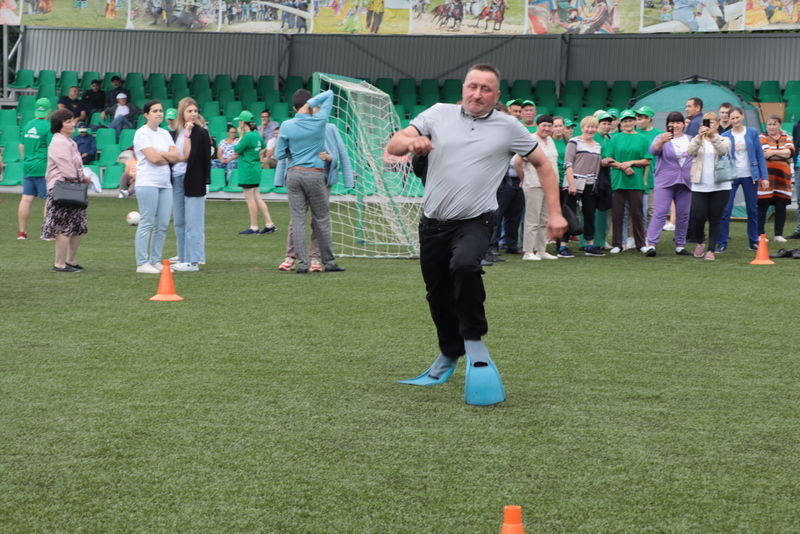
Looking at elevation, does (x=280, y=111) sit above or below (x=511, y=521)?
above

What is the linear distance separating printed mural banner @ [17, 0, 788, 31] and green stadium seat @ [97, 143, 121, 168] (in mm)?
2771

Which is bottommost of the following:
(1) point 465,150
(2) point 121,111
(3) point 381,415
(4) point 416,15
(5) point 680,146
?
(3) point 381,415

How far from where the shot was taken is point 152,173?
11.5 m

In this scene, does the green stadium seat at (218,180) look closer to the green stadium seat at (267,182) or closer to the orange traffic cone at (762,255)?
the green stadium seat at (267,182)

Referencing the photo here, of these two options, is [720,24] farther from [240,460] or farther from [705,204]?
[240,460]

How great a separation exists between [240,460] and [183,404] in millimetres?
1130

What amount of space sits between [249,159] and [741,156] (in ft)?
22.6

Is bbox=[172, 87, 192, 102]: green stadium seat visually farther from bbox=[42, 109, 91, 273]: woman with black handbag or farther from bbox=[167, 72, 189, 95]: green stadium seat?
bbox=[42, 109, 91, 273]: woman with black handbag

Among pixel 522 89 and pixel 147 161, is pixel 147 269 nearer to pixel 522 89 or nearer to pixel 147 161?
pixel 147 161

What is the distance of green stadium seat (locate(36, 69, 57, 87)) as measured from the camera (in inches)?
1168

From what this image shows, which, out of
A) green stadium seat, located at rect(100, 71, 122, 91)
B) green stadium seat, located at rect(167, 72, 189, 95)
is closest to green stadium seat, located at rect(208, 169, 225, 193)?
green stadium seat, located at rect(167, 72, 189, 95)

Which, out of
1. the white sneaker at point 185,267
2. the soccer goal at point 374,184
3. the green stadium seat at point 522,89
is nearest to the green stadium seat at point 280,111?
the green stadium seat at point 522,89

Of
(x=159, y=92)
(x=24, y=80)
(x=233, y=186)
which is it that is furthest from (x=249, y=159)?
(x=24, y=80)

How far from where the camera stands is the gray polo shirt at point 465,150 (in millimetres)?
6168
